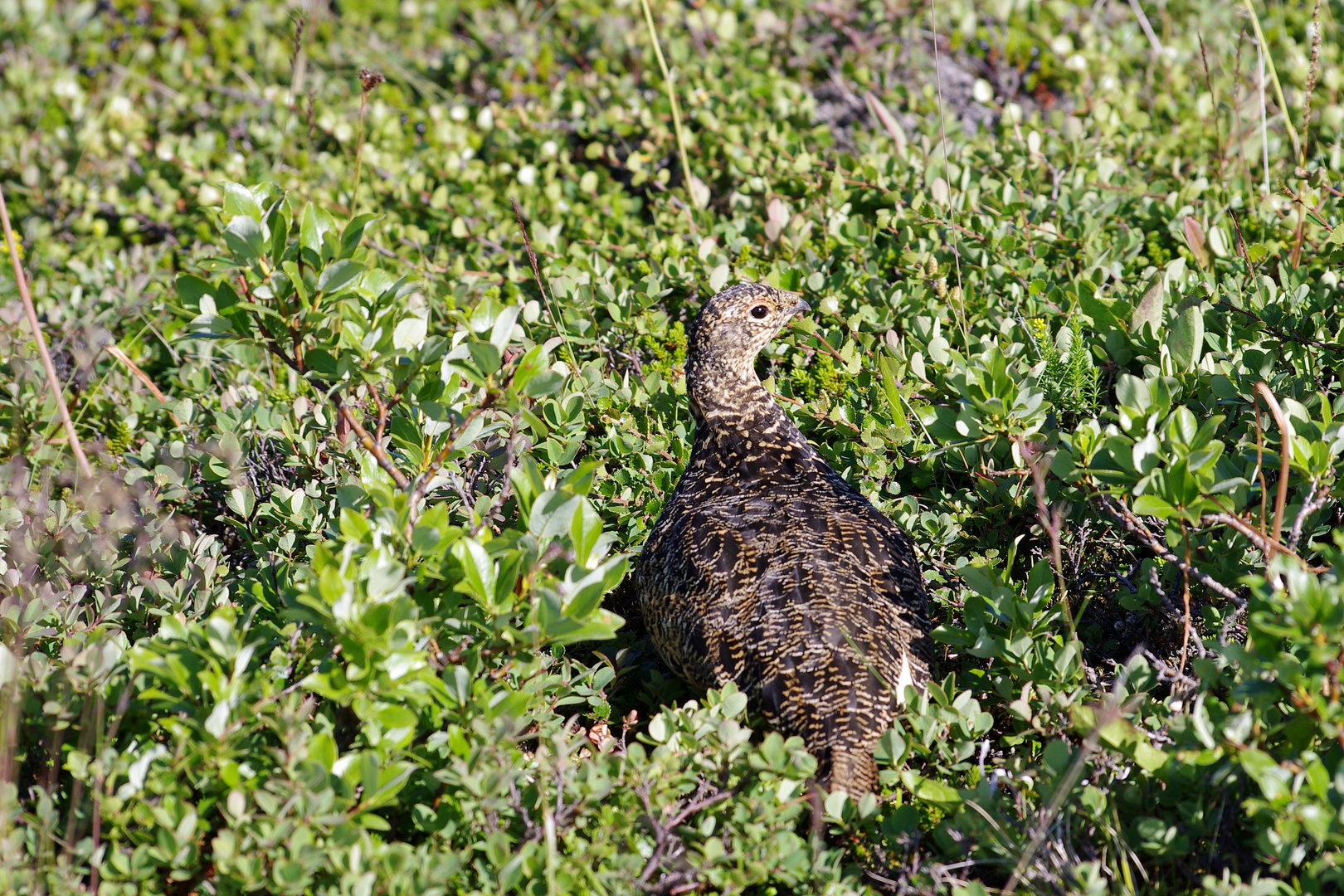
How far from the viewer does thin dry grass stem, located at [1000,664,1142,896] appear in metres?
2.51

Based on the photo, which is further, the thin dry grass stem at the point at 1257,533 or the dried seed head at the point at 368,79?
the dried seed head at the point at 368,79

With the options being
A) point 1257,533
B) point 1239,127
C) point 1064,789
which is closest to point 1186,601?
point 1257,533

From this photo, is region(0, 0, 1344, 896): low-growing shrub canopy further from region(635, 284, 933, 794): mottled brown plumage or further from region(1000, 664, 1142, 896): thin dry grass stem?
region(635, 284, 933, 794): mottled brown plumage

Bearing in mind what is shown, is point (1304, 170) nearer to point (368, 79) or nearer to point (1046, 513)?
point (1046, 513)

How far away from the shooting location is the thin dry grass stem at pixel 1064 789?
98.7 inches

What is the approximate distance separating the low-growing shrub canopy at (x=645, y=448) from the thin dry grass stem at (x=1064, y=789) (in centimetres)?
2

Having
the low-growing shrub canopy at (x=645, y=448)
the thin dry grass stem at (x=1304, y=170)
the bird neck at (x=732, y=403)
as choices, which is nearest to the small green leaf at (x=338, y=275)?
the low-growing shrub canopy at (x=645, y=448)

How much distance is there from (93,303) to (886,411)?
3.94m

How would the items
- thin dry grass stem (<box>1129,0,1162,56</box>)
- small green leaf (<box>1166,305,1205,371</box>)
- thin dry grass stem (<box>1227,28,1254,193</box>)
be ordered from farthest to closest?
thin dry grass stem (<box>1129,0,1162,56</box>), thin dry grass stem (<box>1227,28,1254,193</box>), small green leaf (<box>1166,305,1205,371</box>)

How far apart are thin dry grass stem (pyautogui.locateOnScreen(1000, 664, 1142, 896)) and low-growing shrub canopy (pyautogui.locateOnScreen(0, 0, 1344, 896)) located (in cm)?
2

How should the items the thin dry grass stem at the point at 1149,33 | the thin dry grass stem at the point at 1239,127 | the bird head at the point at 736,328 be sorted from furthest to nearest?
1. the thin dry grass stem at the point at 1149,33
2. the thin dry grass stem at the point at 1239,127
3. the bird head at the point at 736,328

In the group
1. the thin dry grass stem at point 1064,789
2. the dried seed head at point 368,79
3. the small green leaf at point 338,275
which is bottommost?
the thin dry grass stem at point 1064,789

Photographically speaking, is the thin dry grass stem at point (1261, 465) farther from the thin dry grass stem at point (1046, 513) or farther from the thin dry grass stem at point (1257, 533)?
the thin dry grass stem at point (1046, 513)

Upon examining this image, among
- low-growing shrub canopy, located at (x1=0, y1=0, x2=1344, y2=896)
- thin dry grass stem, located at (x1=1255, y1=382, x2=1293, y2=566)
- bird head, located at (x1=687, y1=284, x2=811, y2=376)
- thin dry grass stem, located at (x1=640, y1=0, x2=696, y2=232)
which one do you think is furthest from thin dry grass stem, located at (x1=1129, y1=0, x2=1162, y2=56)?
thin dry grass stem, located at (x1=1255, y1=382, x2=1293, y2=566)
